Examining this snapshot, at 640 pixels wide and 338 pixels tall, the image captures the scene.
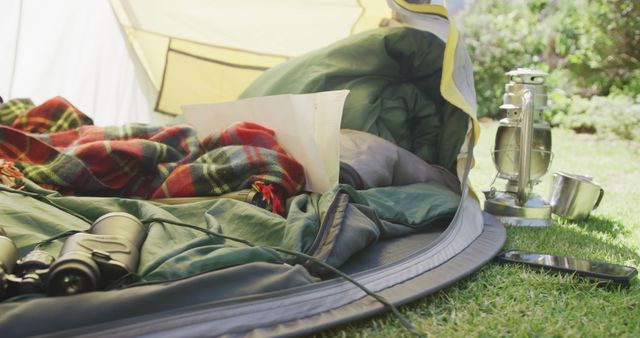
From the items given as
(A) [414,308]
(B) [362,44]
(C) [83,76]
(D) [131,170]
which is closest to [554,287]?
(A) [414,308]

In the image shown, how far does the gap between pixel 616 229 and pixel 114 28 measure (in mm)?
1977

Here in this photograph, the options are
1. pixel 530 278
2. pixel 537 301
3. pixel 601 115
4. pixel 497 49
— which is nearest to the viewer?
pixel 537 301

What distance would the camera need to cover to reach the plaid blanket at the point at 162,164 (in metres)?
1.38

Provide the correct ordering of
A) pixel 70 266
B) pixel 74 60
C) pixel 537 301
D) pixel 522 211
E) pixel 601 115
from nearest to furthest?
pixel 70 266
pixel 537 301
pixel 522 211
pixel 74 60
pixel 601 115

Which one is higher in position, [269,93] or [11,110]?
[269,93]

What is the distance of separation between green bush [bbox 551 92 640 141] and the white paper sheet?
107 inches

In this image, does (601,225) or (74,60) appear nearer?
(601,225)

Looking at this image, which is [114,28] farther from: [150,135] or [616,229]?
[616,229]

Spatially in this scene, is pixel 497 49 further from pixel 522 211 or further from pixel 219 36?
pixel 522 211

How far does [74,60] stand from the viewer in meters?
2.39

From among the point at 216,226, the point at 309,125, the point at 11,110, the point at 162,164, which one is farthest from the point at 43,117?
the point at 216,226

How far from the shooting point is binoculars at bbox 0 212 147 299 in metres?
0.82

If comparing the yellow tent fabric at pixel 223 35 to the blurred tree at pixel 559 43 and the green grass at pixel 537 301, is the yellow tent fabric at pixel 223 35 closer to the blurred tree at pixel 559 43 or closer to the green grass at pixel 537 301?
the green grass at pixel 537 301

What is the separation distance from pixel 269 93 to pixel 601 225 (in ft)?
3.46
